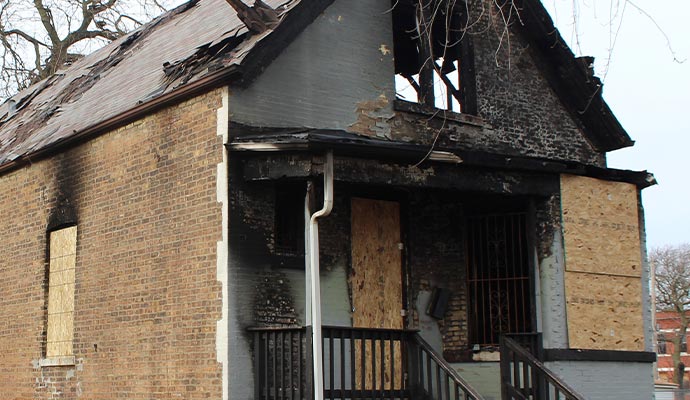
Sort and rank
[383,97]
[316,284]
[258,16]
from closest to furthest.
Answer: [316,284], [258,16], [383,97]

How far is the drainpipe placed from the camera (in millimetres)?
9266

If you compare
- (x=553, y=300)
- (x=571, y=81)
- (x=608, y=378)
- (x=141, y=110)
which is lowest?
(x=608, y=378)

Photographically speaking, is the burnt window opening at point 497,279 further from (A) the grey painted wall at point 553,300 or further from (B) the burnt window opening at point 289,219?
(B) the burnt window opening at point 289,219

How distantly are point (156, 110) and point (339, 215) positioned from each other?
2.57 metres

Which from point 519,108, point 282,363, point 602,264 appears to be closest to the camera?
point 282,363

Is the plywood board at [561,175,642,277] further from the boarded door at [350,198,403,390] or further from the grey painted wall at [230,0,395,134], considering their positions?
the grey painted wall at [230,0,395,134]

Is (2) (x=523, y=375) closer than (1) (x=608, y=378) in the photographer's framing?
Yes

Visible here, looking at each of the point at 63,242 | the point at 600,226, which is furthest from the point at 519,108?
the point at 63,242

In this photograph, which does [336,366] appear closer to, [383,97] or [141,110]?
[383,97]

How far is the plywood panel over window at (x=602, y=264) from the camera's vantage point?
1187cm

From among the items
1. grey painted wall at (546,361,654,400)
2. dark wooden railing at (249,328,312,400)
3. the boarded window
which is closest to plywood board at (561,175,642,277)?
grey painted wall at (546,361,654,400)

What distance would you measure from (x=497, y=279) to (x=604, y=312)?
142 cm

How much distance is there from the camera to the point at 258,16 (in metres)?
11.0

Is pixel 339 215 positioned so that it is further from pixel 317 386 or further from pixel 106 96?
pixel 106 96
